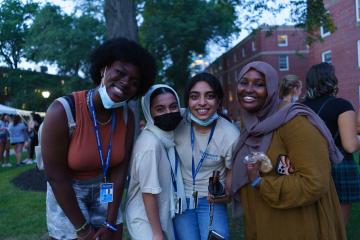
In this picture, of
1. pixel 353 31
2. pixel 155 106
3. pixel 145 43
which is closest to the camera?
pixel 155 106

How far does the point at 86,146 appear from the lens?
259 centimetres

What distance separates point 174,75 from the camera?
1296 inches

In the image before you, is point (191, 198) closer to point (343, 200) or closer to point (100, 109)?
point (100, 109)

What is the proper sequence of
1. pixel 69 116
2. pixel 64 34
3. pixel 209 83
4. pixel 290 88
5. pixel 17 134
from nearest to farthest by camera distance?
1. pixel 69 116
2. pixel 209 83
3. pixel 290 88
4. pixel 17 134
5. pixel 64 34

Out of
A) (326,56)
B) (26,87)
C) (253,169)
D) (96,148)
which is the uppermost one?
(26,87)

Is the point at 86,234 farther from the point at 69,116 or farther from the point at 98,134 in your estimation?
the point at 69,116

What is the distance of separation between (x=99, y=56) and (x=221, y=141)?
116cm

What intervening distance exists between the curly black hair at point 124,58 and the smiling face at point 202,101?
0.38m

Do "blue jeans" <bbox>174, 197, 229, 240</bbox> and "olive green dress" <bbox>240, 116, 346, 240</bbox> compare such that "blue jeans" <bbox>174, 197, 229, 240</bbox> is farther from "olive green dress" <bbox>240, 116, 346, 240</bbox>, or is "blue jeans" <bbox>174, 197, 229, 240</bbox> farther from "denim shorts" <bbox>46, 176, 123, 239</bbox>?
"denim shorts" <bbox>46, 176, 123, 239</bbox>

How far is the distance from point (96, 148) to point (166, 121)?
0.60 m

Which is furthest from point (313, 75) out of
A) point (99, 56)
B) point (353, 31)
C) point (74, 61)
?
point (74, 61)

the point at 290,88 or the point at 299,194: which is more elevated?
the point at 290,88

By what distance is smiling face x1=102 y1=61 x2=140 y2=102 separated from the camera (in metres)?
2.64

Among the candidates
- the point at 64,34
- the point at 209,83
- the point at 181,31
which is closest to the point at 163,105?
the point at 209,83
